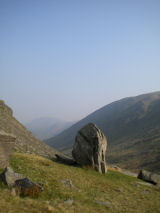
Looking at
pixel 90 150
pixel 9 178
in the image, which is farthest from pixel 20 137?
pixel 9 178

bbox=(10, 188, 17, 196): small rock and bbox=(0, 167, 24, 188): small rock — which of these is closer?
bbox=(10, 188, 17, 196): small rock

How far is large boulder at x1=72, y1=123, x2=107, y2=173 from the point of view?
2189 cm

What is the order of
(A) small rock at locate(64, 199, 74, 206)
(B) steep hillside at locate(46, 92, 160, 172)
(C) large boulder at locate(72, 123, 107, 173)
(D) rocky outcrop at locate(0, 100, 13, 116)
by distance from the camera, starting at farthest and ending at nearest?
(B) steep hillside at locate(46, 92, 160, 172) → (D) rocky outcrop at locate(0, 100, 13, 116) → (C) large boulder at locate(72, 123, 107, 173) → (A) small rock at locate(64, 199, 74, 206)

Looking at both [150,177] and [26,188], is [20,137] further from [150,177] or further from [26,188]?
[26,188]

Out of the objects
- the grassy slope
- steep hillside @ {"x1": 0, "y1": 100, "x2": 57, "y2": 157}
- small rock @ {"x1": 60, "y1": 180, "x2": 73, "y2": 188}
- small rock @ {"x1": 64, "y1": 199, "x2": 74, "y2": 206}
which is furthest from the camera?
steep hillside @ {"x1": 0, "y1": 100, "x2": 57, "y2": 157}

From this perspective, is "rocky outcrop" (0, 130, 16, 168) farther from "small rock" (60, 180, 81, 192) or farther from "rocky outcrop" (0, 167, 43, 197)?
"small rock" (60, 180, 81, 192)

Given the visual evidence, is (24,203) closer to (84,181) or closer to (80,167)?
(84,181)

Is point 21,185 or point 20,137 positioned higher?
point 21,185

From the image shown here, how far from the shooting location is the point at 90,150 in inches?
869

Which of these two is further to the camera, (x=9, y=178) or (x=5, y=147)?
(x=5, y=147)

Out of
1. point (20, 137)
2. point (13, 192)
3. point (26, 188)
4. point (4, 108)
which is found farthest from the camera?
point (4, 108)

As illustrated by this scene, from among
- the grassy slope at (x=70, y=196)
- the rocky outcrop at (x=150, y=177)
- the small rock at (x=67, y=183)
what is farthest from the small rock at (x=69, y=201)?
the rocky outcrop at (x=150, y=177)

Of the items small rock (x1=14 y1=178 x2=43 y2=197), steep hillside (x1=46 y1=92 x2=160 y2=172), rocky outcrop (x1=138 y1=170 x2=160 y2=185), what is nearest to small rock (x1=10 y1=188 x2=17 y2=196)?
small rock (x1=14 y1=178 x2=43 y2=197)

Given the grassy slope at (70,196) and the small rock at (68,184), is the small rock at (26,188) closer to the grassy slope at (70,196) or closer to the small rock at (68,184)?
the grassy slope at (70,196)
